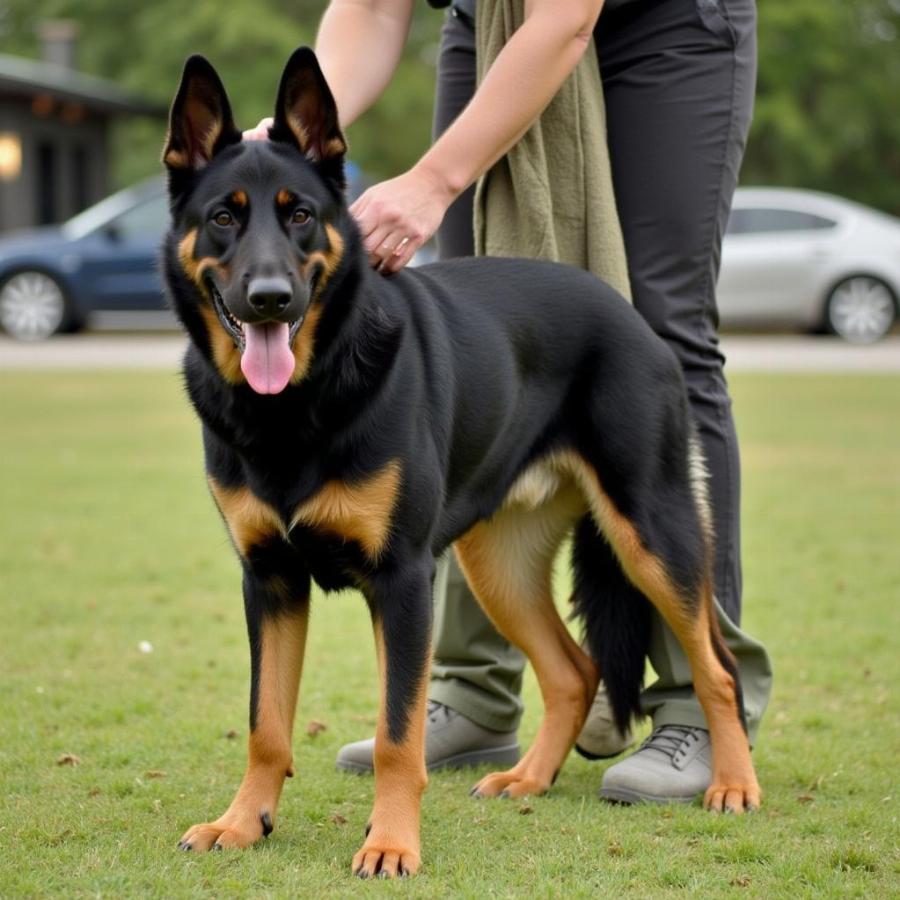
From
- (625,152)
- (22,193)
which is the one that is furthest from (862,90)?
(625,152)

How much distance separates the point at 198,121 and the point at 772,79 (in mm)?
28864

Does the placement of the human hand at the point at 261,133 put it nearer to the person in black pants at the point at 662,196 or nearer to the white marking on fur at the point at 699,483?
the person in black pants at the point at 662,196

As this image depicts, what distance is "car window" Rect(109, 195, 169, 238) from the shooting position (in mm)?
21344

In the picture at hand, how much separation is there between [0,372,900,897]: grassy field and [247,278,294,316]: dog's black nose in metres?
1.22

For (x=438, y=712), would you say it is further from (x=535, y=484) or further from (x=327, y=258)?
(x=327, y=258)

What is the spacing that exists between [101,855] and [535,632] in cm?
141

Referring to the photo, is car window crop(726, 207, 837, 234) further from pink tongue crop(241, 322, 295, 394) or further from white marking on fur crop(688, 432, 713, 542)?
pink tongue crop(241, 322, 295, 394)

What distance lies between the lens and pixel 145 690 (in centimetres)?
513

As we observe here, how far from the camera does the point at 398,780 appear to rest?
3.52 meters

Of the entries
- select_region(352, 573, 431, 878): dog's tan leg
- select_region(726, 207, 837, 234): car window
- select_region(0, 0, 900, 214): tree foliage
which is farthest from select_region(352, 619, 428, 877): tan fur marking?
select_region(0, 0, 900, 214): tree foliage

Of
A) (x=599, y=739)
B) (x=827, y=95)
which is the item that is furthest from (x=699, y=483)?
(x=827, y=95)

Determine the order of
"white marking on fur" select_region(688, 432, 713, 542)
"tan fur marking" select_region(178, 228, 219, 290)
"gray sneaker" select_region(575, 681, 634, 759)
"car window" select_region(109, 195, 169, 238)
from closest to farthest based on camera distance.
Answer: "tan fur marking" select_region(178, 228, 219, 290)
"white marking on fur" select_region(688, 432, 713, 542)
"gray sneaker" select_region(575, 681, 634, 759)
"car window" select_region(109, 195, 169, 238)

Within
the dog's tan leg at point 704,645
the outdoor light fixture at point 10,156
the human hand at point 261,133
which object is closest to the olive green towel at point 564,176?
the dog's tan leg at point 704,645

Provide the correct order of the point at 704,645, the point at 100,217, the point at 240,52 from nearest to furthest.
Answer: the point at 704,645
the point at 100,217
the point at 240,52
